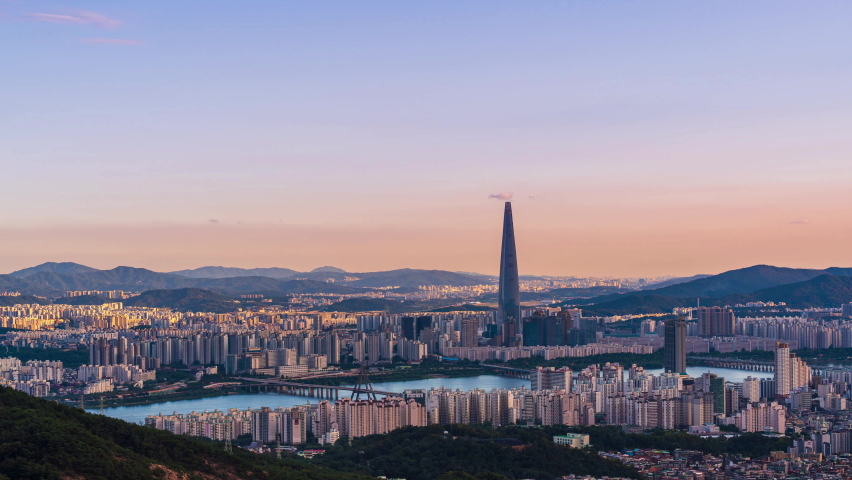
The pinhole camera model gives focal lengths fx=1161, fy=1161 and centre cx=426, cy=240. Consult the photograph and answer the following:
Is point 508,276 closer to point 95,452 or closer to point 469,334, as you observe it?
point 469,334

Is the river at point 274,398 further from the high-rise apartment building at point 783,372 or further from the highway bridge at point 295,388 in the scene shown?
the high-rise apartment building at point 783,372

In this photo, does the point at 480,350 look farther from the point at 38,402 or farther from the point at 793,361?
the point at 38,402

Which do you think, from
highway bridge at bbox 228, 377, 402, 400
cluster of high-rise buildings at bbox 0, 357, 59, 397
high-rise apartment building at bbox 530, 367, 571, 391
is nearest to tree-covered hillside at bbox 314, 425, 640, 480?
high-rise apartment building at bbox 530, 367, 571, 391

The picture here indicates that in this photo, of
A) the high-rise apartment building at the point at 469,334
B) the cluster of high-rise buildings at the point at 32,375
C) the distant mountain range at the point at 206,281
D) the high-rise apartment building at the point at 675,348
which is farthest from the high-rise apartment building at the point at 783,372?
the distant mountain range at the point at 206,281

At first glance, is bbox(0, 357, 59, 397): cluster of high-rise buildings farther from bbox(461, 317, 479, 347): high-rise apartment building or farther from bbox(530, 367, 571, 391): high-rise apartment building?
bbox(461, 317, 479, 347): high-rise apartment building

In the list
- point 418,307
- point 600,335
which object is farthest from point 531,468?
point 418,307

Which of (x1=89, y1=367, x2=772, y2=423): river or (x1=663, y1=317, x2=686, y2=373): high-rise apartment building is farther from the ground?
(x1=663, y1=317, x2=686, y2=373): high-rise apartment building

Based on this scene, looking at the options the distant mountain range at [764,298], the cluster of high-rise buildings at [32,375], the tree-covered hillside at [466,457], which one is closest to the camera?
the tree-covered hillside at [466,457]
